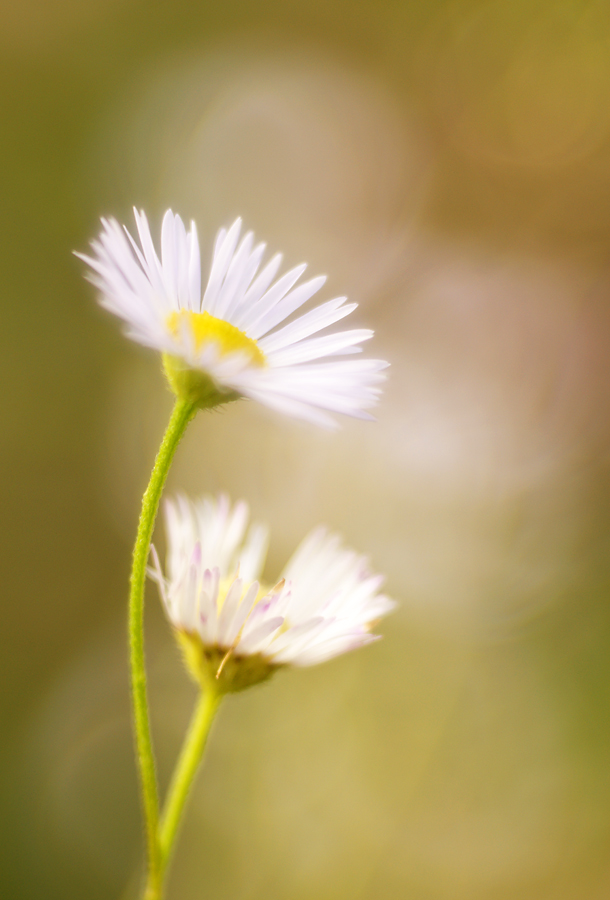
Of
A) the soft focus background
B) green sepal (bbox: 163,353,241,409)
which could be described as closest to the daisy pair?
green sepal (bbox: 163,353,241,409)

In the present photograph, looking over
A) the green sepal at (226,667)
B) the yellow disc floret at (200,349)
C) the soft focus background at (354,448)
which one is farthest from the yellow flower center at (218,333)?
the soft focus background at (354,448)

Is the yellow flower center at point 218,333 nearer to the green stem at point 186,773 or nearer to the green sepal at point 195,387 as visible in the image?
the green sepal at point 195,387

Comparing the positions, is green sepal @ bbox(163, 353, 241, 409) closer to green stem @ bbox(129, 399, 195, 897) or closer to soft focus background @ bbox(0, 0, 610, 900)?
green stem @ bbox(129, 399, 195, 897)

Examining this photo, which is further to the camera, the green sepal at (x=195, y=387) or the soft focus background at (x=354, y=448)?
the soft focus background at (x=354, y=448)

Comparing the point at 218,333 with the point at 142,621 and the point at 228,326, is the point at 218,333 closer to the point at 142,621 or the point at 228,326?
the point at 228,326

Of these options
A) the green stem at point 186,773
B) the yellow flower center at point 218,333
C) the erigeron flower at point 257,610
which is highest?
the yellow flower center at point 218,333

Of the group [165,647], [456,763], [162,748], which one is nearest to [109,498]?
[165,647]
